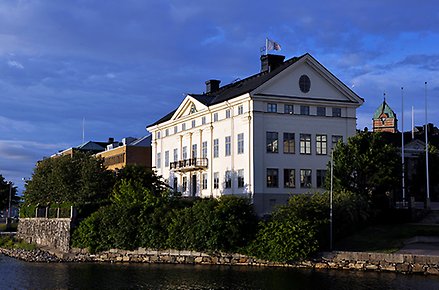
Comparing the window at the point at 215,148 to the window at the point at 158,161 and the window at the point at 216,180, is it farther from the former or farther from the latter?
the window at the point at 158,161

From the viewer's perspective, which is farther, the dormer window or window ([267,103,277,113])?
the dormer window

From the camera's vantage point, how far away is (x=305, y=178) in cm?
6850

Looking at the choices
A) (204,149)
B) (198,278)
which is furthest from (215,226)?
(204,149)

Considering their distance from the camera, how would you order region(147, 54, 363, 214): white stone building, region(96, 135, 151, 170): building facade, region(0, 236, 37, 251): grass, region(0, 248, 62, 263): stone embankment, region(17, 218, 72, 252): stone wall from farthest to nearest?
1. region(96, 135, 151, 170): building facade
2. region(0, 236, 37, 251): grass
3. region(147, 54, 363, 214): white stone building
4. region(17, 218, 72, 252): stone wall
5. region(0, 248, 62, 263): stone embankment

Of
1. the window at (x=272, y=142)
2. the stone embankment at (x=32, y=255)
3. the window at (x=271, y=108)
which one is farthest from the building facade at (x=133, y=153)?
the window at (x=271, y=108)

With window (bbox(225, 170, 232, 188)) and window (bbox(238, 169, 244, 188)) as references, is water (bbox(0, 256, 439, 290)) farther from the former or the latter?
window (bbox(225, 170, 232, 188))

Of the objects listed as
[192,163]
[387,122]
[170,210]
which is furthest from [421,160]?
[387,122]

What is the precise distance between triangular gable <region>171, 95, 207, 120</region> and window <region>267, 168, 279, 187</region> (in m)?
12.4

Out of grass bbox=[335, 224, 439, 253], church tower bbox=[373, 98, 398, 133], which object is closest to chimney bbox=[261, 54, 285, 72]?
grass bbox=[335, 224, 439, 253]

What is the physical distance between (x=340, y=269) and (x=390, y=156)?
16484 mm

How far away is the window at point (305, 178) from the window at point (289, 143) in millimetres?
2371

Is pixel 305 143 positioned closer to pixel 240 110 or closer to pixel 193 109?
pixel 240 110

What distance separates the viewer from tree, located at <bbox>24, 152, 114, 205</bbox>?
70938 mm

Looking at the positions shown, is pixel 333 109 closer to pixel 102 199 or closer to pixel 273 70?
pixel 273 70
